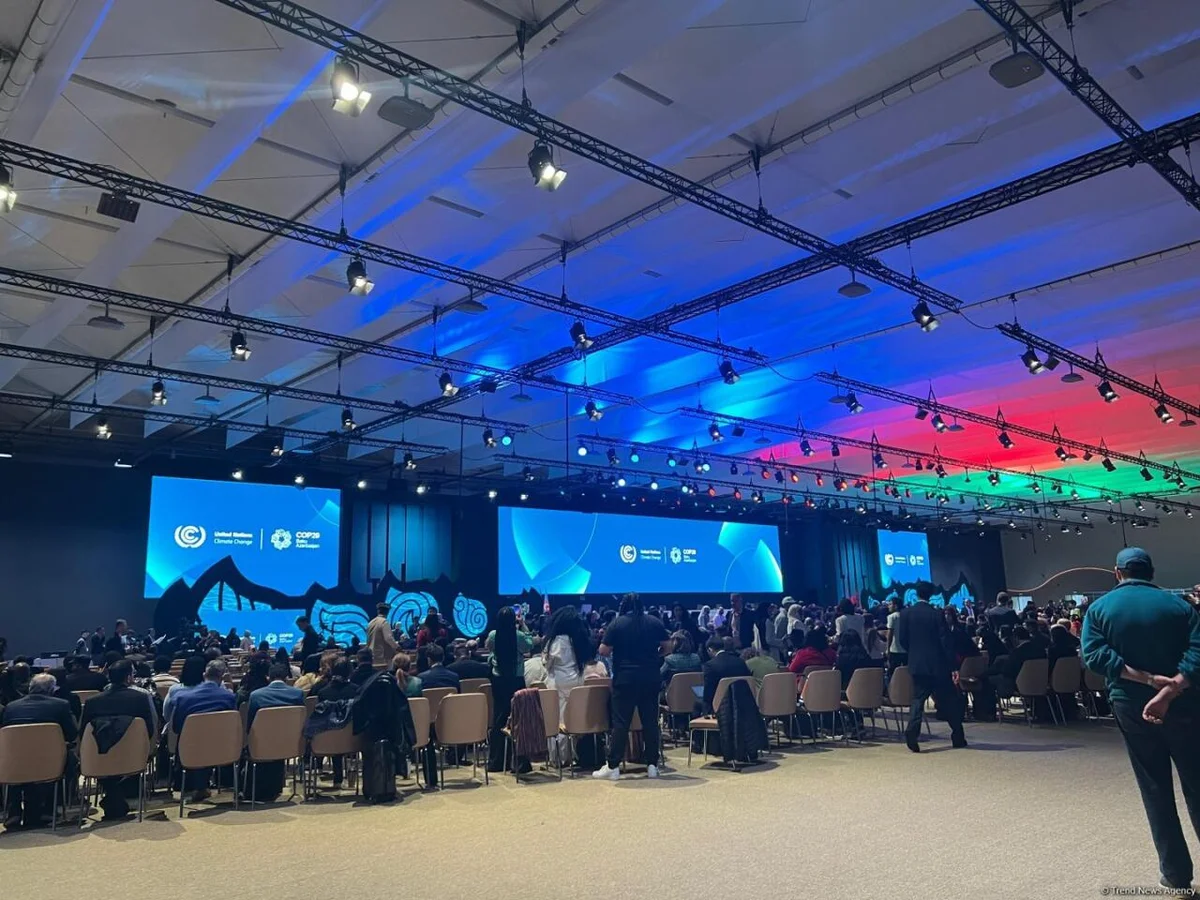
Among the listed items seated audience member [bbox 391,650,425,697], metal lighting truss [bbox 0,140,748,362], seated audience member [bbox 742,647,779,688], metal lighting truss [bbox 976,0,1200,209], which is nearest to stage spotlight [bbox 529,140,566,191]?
metal lighting truss [bbox 0,140,748,362]

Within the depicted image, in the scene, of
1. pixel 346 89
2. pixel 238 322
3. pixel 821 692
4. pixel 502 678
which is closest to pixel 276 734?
pixel 502 678

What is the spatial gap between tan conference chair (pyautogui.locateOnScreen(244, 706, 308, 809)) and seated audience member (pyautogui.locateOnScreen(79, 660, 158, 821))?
2.44ft


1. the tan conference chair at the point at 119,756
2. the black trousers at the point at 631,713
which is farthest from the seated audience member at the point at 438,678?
the tan conference chair at the point at 119,756

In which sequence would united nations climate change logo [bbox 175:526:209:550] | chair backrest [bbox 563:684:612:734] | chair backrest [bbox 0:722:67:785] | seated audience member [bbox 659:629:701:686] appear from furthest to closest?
united nations climate change logo [bbox 175:526:209:550] < seated audience member [bbox 659:629:701:686] < chair backrest [bbox 563:684:612:734] < chair backrest [bbox 0:722:67:785]

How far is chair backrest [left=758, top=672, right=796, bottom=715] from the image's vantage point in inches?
296

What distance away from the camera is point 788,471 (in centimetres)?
2086

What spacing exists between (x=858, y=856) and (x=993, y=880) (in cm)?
70

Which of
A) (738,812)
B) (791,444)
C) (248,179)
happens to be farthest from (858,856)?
(791,444)

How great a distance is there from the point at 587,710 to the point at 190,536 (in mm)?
12006

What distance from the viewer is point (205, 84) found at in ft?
21.0

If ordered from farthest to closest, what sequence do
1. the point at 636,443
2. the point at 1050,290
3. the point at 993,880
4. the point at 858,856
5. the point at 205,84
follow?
the point at 636,443 → the point at 1050,290 → the point at 205,84 → the point at 858,856 → the point at 993,880

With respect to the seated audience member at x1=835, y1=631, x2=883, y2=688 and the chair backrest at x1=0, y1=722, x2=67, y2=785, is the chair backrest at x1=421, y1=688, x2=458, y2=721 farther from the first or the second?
the seated audience member at x1=835, y1=631, x2=883, y2=688

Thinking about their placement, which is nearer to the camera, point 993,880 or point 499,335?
point 993,880

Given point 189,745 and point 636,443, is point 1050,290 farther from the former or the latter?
point 189,745
